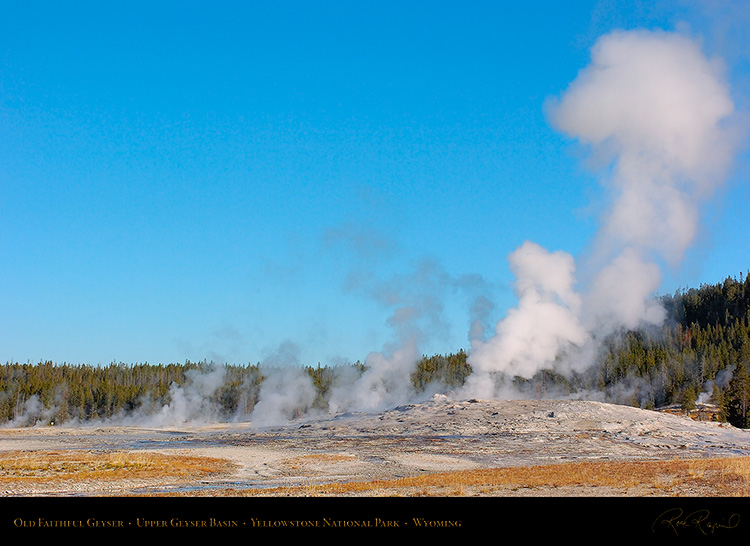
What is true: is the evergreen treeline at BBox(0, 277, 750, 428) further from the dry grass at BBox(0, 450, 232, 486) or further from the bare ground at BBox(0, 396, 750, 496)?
the dry grass at BBox(0, 450, 232, 486)

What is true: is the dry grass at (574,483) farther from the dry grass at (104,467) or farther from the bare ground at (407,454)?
the dry grass at (104,467)

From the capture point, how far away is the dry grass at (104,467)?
39188 millimetres

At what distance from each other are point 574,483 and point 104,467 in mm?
29988

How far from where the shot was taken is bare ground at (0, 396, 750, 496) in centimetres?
3281

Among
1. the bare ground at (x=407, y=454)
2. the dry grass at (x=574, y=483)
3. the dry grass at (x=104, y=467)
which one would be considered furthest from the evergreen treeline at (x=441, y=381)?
the dry grass at (x=574, y=483)

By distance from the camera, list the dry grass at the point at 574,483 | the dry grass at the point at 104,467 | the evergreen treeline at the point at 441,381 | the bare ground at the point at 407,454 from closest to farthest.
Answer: the dry grass at the point at 574,483 < the bare ground at the point at 407,454 < the dry grass at the point at 104,467 < the evergreen treeline at the point at 441,381

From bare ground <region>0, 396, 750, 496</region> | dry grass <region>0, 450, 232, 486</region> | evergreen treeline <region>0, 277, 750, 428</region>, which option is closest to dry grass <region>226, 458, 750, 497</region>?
bare ground <region>0, 396, 750, 496</region>

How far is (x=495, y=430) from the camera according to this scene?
80812mm

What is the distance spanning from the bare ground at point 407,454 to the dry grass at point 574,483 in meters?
0.12

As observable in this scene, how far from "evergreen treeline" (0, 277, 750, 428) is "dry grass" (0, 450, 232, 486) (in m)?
80.7

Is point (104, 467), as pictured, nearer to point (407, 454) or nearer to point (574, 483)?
point (407, 454)

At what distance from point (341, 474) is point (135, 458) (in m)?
18.3

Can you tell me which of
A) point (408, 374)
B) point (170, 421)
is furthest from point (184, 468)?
point (170, 421)
